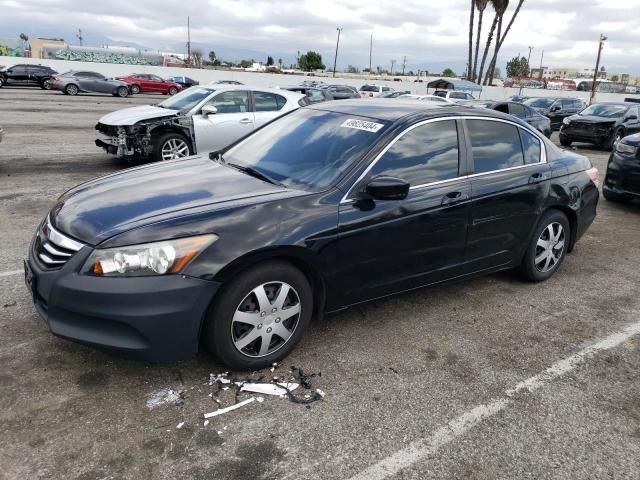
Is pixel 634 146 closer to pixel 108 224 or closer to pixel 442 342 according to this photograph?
pixel 442 342

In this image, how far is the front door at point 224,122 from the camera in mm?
9344

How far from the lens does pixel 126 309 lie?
276 cm

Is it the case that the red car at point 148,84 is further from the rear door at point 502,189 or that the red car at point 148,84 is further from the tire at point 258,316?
the tire at point 258,316

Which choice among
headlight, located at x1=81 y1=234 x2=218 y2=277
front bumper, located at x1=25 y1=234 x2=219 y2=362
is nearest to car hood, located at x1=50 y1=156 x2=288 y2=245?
headlight, located at x1=81 y1=234 x2=218 y2=277

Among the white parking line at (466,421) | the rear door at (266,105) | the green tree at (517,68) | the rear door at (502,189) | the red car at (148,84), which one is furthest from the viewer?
the green tree at (517,68)

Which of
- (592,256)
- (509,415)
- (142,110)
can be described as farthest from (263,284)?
(142,110)

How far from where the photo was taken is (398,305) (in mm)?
4328

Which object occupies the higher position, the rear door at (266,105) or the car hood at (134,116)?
the rear door at (266,105)

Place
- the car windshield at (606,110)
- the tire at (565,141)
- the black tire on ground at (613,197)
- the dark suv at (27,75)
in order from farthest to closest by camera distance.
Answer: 1. the dark suv at (27,75)
2. the tire at (565,141)
3. the car windshield at (606,110)
4. the black tire on ground at (613,197)

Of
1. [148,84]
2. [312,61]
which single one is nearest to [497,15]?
[148,84]

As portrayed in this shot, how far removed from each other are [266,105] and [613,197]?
20.2 ft

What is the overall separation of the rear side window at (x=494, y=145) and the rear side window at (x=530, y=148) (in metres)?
0.06

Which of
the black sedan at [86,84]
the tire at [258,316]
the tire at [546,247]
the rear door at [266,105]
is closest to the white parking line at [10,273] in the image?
the tire at [258,316]

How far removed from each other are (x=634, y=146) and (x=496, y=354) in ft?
18.1
